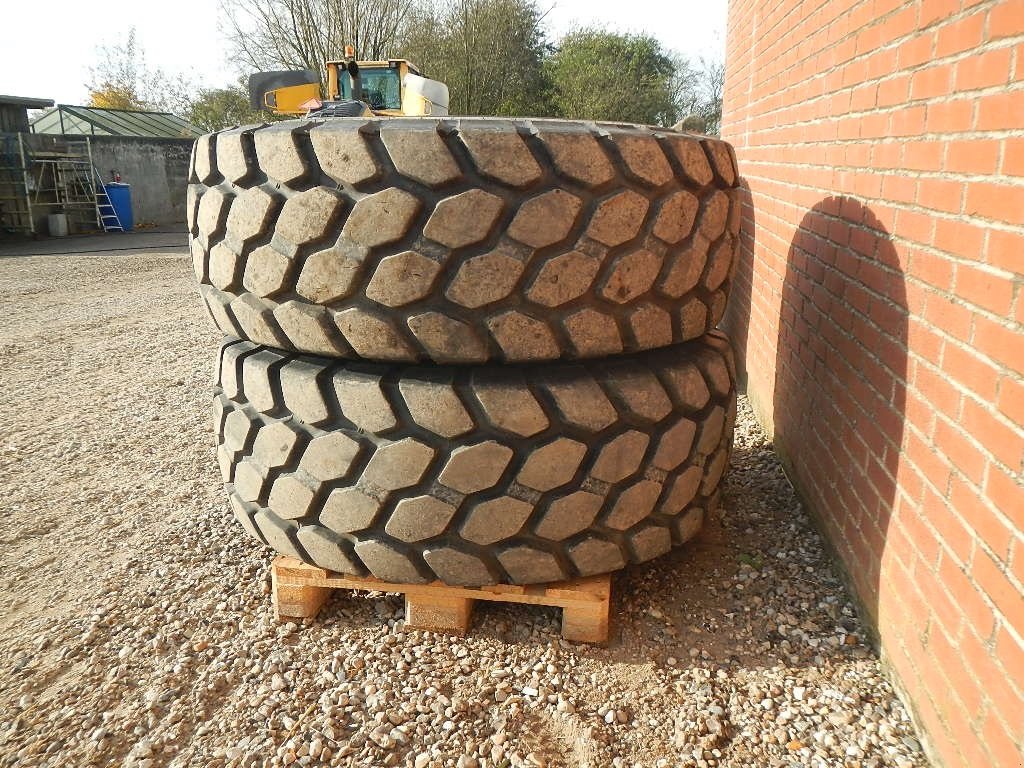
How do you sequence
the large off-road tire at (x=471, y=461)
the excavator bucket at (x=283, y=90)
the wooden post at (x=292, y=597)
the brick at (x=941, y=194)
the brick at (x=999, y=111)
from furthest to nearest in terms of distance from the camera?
1. the excavator bucket at (x=283, y=90)
2. the wooden post at (x=292, y=597)
3. the large off-road tire at (x=471, y=461)
4. the brick at (x=941, y=194)
5. the brick at (x=999, y=111)

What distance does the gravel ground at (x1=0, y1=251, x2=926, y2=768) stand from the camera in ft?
5.73

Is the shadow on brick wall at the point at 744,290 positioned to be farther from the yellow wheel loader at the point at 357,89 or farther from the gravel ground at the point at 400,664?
the yellow wheel loader at the point at 357,89

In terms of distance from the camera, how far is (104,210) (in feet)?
64.7

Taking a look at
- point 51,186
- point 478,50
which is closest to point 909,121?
point 51,186

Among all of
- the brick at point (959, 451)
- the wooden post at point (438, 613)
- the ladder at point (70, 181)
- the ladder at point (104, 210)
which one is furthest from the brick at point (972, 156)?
the ladder at point (104, 210)

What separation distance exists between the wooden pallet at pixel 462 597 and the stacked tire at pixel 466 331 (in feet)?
0.19

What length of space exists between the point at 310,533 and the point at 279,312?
2.13 ft

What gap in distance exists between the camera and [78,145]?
1967cm

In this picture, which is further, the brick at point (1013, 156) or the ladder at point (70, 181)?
the ladder at point (70, 181)

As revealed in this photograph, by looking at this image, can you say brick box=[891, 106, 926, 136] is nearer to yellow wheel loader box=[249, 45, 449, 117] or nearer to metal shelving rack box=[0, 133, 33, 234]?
yellow wheel loader box=[249, 45, 449, 117]

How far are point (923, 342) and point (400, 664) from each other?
1645mm

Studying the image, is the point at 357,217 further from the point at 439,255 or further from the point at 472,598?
the point at 472,598

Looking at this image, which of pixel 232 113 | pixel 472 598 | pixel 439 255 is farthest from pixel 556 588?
pixel 232 113

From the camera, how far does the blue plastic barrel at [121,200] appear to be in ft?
63.5
